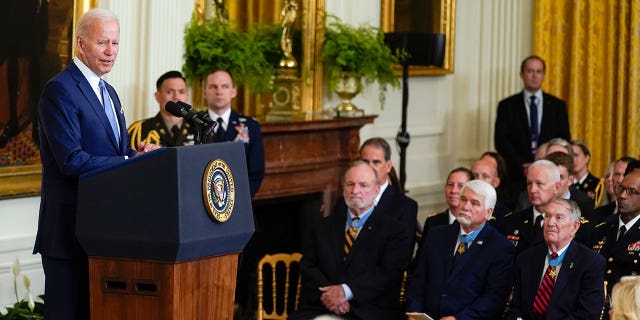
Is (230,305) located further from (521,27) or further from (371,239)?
(521,27)

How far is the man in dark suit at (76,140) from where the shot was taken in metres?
3.64

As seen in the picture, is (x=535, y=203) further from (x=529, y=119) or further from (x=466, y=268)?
(x=529, y=119)

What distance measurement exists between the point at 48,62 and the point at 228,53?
1.33 meters

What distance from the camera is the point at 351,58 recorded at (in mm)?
7793

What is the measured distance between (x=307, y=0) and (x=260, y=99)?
749 millimetres

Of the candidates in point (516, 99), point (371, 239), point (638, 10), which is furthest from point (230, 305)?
point (638, 10)

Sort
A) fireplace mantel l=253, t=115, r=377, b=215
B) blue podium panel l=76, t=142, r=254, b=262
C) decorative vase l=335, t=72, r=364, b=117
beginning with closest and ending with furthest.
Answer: blue podium panel l=76, t=142, r=254, b=262
fireplace mantel l=253, t=115, r=377, b=215
decorative vase l=335, t=72, r=364, b=117

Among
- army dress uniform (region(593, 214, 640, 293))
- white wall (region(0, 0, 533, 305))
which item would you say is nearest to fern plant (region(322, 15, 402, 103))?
white wall (region(0, 0, 533, 305))

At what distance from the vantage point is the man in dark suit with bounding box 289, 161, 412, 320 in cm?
580

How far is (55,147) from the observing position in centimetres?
358

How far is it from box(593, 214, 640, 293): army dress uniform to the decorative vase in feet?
7.91

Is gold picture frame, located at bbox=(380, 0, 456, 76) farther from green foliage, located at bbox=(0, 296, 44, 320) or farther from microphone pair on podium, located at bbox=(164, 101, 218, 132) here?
microphone pair on podium, located at bbox=(164, 101, 218, 132)

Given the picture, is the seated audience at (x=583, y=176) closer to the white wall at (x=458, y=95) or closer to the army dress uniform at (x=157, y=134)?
the white wall at (x=458, y=95)

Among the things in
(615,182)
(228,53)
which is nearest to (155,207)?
(228,53)
